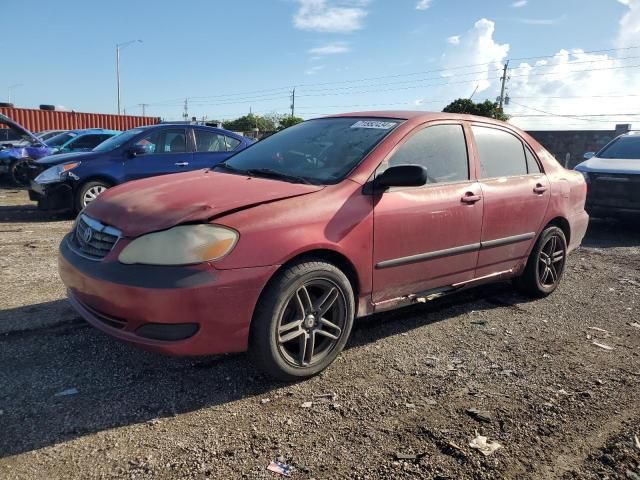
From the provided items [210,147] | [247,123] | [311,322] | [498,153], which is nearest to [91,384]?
[311,322]

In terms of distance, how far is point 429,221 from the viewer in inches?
146

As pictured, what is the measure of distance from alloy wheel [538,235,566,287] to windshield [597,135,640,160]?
5.19 meters

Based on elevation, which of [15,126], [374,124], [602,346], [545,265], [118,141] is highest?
[15,126]

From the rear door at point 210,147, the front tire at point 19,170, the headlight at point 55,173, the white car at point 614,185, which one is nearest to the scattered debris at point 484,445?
the rear door at point 210,147

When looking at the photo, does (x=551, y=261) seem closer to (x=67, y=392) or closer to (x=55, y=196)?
(x=67, y=392)

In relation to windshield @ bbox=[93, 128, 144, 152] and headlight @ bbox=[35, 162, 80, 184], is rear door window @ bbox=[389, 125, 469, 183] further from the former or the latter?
headlight @ bbox=[35, 162, 80, 184]

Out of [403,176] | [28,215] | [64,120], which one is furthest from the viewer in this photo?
[64,120]

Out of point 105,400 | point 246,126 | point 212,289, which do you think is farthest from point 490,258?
point 246,126

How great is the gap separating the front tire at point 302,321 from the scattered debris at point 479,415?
0.87 meters

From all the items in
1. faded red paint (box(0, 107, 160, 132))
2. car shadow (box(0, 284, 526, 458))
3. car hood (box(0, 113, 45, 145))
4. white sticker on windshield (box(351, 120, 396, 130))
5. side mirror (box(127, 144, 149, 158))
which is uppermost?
faded red paint (box(0, 107, 160, 132))

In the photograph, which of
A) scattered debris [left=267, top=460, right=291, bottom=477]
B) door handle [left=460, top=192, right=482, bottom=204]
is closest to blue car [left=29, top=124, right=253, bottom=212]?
door handle [left=460, top=192, right=482, bottom=204]

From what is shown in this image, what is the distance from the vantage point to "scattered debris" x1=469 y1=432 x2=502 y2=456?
8.36 ft

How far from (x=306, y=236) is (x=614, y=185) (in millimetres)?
7259

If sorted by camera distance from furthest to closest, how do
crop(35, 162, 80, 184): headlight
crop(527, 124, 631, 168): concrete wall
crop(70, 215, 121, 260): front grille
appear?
crop(527, 124, 631, 168): concrete wall
crop(35, 162, 80, 184): headlight
crop(70, 215, 121, 260): front grille
